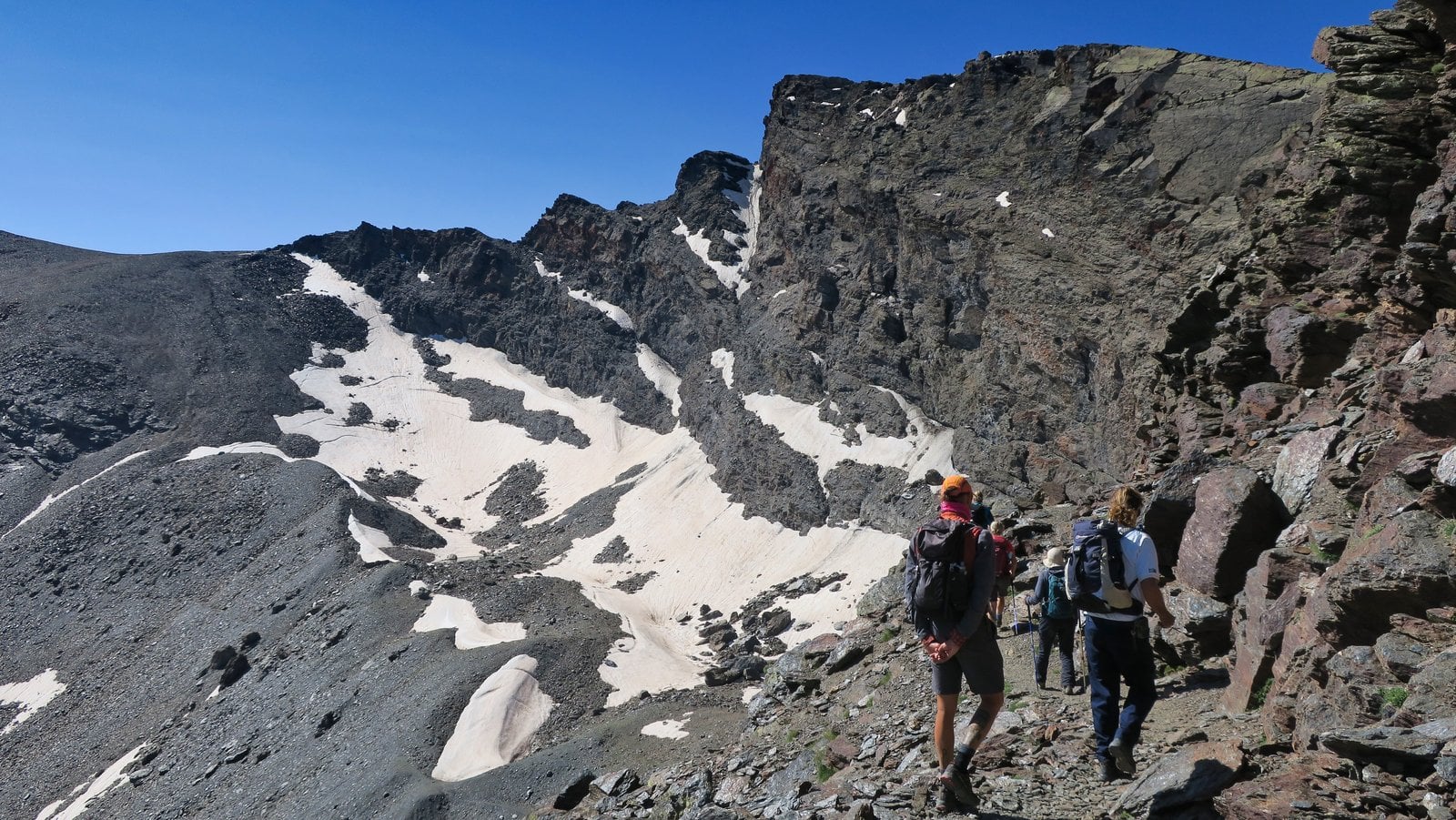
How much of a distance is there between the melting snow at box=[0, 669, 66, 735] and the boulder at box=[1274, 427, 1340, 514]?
58.2 meters

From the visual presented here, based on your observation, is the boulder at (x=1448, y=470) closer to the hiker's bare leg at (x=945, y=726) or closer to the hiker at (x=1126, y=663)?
the hiker at (x=1126, y=663)

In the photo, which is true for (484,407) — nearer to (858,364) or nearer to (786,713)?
(858,364)

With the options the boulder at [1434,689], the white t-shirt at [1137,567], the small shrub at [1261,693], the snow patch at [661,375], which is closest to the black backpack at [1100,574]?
the white t-shirt at [1137,567]

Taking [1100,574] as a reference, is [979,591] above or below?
below

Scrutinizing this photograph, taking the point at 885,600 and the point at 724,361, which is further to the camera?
the point at 724,361

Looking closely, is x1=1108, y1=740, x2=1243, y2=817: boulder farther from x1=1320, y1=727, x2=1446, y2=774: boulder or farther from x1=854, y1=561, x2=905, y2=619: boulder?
x1=854, y1=561, x2=905, y2=619: boulder

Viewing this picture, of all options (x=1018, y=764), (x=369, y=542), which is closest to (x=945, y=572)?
(x=1018, y=764)

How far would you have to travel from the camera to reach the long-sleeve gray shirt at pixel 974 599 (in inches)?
255

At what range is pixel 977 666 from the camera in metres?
6.62

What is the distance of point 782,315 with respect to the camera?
7312cm

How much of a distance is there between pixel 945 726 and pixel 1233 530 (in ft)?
16.9

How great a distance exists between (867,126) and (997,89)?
12843 mm

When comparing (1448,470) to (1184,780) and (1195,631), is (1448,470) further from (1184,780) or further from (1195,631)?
(1184,780)

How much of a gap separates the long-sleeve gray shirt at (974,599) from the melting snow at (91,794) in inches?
1640
